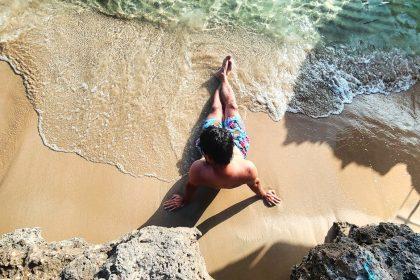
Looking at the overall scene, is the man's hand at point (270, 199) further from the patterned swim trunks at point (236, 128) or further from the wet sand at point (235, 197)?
the patterned swim trunks at point (236, 128)

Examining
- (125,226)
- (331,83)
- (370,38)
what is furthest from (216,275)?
(370,38)

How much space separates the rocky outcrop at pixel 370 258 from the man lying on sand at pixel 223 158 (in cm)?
96

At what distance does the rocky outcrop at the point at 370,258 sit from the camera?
2830 mm

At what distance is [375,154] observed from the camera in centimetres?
466

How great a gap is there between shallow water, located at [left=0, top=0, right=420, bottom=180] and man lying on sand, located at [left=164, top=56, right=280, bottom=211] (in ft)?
0.83

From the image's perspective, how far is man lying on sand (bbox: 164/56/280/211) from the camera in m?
3.46

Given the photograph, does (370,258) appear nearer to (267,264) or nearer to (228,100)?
(267,264)

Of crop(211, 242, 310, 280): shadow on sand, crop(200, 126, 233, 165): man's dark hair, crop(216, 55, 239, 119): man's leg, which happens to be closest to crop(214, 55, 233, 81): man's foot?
crop(216, 55, 239, 119): man's leg

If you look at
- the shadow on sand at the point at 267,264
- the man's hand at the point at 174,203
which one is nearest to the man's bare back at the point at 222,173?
the man's hand at the point at 174,203

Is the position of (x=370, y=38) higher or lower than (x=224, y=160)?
higher

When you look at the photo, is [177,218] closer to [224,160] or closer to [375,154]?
[224,160]

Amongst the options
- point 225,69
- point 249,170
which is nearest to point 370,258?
point 249,170

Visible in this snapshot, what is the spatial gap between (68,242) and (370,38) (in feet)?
17.3

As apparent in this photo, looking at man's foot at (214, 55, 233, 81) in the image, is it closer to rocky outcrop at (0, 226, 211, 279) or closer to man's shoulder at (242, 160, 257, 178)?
man's shoulder at (242, 160, 257, 178)
